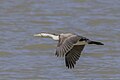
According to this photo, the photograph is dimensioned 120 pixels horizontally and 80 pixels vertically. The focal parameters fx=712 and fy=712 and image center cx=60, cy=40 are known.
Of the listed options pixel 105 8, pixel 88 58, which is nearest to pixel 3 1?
pixel 105 8

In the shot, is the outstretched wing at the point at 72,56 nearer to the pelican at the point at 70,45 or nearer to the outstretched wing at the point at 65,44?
the pelican at the point at 70,45

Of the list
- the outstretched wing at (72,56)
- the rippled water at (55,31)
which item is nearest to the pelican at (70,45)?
the outstretched wing at (72,56)

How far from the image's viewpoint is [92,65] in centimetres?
1162

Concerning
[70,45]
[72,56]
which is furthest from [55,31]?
[70,45]

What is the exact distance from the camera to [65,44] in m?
8.91

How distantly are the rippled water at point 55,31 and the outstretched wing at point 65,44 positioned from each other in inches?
72.8

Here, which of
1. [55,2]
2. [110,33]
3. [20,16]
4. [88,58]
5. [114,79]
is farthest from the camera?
[55,2]

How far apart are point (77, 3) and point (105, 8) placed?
0.91m

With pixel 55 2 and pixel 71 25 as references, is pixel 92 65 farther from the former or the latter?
pixel 55 2

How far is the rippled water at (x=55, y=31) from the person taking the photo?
11.3m

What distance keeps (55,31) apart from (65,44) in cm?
471

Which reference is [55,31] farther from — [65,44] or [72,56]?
[65,44]

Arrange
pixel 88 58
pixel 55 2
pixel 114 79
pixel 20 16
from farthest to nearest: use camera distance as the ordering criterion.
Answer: pixel 55 2, pixel 20 16, pixel 88 58, pixel 114 79

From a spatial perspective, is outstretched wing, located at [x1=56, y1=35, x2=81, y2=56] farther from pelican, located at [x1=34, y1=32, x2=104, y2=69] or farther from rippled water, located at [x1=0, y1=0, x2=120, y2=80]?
rippled water, located at [x1=0, y1=0, x2=120, y2=80]
